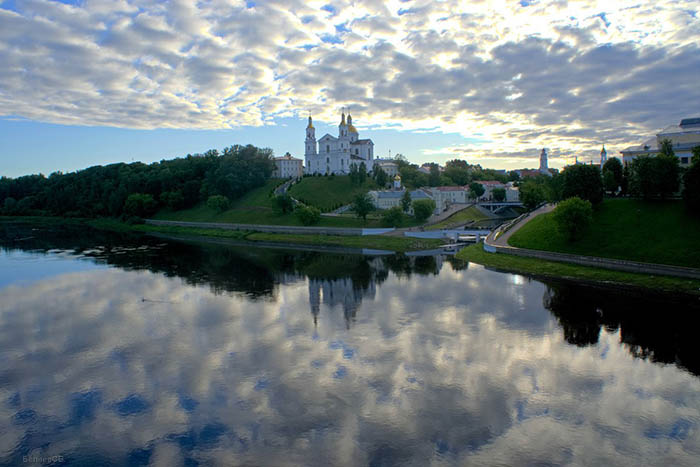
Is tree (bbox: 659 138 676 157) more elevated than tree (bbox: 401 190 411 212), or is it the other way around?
tree (bbox: 659 138 676 157)

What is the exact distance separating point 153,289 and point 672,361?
103 ft

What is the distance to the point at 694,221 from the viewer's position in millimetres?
36031

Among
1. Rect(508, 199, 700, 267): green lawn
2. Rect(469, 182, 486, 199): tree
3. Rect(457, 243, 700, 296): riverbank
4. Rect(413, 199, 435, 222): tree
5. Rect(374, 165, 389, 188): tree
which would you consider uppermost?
Rect(374, 165, 389, 188): tree

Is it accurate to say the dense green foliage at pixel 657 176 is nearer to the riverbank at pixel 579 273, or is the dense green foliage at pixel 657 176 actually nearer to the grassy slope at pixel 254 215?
the riverbank at pixel 579 273

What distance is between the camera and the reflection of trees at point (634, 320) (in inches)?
805

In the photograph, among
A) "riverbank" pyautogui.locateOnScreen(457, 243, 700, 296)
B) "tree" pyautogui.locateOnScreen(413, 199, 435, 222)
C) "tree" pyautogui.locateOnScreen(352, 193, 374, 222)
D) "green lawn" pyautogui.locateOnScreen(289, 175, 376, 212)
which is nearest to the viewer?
"riverbank" pyautogui.locateOnScreen(457, 243, 700, 296)

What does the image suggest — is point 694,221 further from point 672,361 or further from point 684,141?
point 672,361

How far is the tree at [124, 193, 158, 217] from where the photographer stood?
273ft

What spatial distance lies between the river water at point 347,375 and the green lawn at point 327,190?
41434mm

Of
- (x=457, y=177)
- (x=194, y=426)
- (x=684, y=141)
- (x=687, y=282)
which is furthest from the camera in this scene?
(x=457, y=177)

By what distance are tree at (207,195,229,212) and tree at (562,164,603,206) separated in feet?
175

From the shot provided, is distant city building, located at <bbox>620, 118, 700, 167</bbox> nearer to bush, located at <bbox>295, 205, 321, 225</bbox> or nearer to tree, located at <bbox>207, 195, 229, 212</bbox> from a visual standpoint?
bush, located at <bbox>295, 205, 321, 225</bbox>

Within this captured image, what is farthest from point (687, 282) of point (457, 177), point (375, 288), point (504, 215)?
point (457, 177)

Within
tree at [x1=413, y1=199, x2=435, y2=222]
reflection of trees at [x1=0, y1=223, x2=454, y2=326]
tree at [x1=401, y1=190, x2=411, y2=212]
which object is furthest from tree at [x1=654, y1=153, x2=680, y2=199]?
tree at [x1=401, y1=190, x2=411, y2=212]
